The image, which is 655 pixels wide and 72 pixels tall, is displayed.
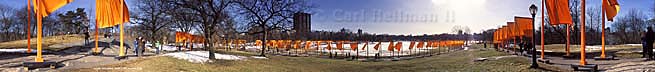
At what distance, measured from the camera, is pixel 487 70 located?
15047 millimetres

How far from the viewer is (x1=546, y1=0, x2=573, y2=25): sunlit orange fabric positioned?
14023mm

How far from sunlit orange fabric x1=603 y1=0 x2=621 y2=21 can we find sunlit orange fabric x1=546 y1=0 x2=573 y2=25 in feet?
3.47

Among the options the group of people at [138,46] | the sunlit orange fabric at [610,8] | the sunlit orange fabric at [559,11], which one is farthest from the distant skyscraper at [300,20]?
the sunlit orange fabric at [610,8]

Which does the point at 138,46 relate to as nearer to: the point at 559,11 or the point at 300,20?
the point at 300,20

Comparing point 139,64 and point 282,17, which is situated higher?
point 282,17

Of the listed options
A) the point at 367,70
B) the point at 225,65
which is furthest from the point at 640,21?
the point at 225,65

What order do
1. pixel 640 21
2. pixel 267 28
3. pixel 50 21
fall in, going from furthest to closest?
pixel 50 21, pixel 640 21, pixel 267 28

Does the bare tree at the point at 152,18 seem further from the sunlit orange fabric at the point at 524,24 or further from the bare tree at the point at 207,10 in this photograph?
the sunlit orange fabric at the point at 524,24

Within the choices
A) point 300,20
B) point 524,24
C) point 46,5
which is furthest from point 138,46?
point 524,24

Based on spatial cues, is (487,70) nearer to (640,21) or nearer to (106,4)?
(106,4)

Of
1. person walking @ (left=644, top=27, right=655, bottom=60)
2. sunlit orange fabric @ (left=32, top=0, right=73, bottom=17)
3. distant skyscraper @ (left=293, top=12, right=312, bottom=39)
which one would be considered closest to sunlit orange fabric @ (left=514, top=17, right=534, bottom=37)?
person walking @ (left=644, top=27, right=655, bottom=60)

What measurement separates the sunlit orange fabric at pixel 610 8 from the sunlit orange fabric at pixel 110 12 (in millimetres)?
13539

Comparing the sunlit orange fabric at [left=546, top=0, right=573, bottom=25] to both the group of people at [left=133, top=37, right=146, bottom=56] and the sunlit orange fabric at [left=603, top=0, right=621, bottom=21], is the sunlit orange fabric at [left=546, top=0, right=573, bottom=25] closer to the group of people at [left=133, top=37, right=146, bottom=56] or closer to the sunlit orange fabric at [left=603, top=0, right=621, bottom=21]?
the sunlit orange fabric at [left=603, top=0, right=621, bottom=21]

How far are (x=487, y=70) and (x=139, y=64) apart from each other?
10.6m
